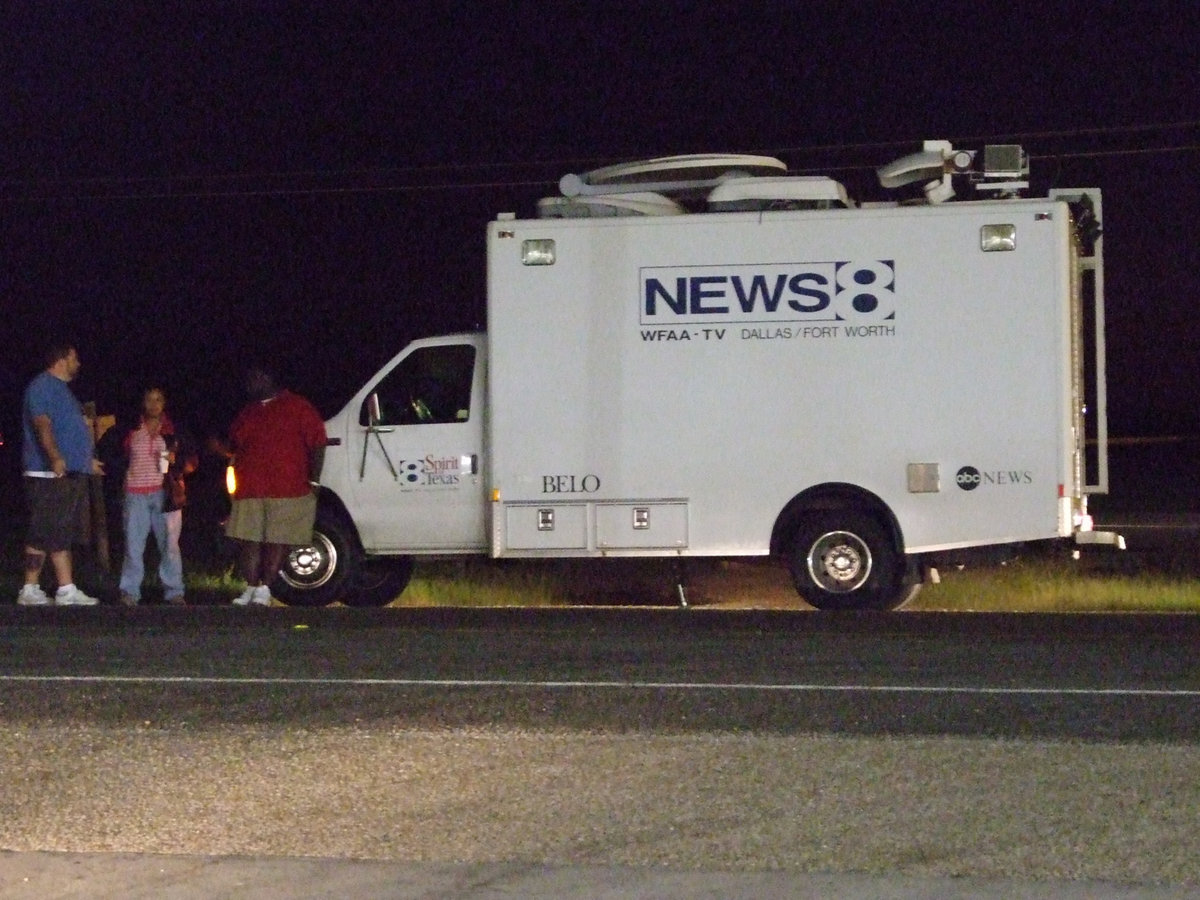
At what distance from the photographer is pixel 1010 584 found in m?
14.6

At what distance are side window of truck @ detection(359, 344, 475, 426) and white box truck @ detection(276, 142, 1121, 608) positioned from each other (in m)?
0.28

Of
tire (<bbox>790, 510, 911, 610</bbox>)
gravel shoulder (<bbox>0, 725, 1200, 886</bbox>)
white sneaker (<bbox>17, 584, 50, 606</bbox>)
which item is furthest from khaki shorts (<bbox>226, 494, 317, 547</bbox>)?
gravel shoulder (<bbox>0, 725, 1200, 886</bbox>)

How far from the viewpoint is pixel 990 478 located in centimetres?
1191

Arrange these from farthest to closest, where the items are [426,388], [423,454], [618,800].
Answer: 1. [426,388]
2. [423,454]
3. [618,800]

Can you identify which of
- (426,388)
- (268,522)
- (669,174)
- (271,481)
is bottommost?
(268,522)

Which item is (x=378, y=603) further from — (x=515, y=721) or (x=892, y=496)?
(x=515, y=721)

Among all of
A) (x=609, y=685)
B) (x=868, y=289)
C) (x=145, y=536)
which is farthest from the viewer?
(x=145, y=536)

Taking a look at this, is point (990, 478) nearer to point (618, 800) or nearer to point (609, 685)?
point (609, 685)

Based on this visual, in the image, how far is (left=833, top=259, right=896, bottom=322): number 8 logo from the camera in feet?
39.4

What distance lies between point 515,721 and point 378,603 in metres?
6.10

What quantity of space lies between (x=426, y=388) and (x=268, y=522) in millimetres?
1471

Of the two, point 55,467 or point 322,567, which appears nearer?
point 55,467

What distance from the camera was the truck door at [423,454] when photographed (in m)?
12.7

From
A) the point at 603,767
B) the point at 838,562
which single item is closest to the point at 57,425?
the point at 838,562
